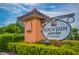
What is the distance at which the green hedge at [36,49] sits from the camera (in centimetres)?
474

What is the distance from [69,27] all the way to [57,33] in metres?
0.23

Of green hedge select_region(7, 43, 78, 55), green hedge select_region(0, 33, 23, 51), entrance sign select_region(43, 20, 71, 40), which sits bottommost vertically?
green hedge select_region(7, 43, 78, 55)

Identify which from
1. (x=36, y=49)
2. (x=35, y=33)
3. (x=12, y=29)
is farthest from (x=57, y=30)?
(x=12, y=29)

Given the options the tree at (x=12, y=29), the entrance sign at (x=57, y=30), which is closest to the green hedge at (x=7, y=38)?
the tree at (x=12, y=29)

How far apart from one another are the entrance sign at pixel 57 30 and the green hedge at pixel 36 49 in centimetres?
19

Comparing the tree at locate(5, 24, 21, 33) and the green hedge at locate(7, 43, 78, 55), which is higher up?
the tree at locate(5, 24, 21, 33)

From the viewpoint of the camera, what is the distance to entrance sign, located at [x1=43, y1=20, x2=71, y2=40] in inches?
189

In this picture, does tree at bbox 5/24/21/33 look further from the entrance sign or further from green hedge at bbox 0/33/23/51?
the entrance sign

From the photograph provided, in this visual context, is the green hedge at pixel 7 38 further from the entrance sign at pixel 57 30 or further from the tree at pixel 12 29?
the entrance sign at pixel 57 30

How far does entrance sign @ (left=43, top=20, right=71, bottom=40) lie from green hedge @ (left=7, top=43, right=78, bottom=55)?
189 mm

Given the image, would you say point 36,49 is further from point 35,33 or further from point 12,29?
point 12,29

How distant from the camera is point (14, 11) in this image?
4.82 metres

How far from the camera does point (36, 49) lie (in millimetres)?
4762

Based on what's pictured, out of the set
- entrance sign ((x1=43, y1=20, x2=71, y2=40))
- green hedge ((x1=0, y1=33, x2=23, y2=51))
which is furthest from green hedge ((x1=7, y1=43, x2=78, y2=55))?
entrance sign ((x1=43, y1=20, x2=71, y2=40))
